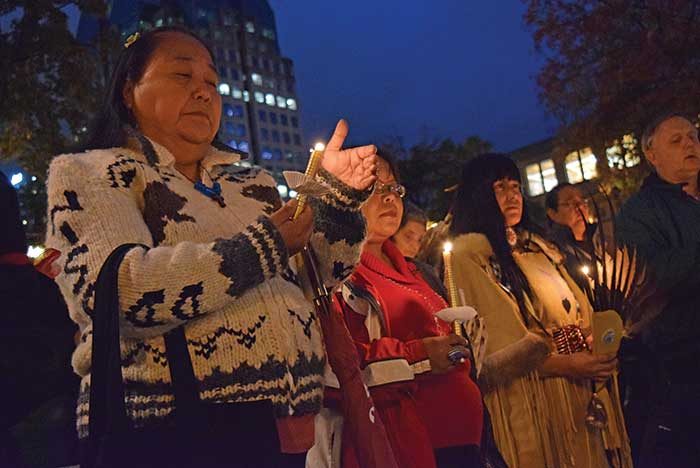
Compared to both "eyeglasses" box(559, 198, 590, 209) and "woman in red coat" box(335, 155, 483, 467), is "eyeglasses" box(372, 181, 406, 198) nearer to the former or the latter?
"woman in red coat" box(335, 155, 483, 467)

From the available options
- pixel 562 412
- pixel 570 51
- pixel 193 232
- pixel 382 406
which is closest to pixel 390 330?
pixel 382 406

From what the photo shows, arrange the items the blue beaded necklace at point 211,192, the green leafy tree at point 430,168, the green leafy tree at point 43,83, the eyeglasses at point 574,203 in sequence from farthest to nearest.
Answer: the green leafy tree at point 430,168
the green leafy tree at point 43,83
the eyeglasses at point 574,203
the blue beaded necklace at point 211,192

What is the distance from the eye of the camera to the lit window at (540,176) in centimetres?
3763

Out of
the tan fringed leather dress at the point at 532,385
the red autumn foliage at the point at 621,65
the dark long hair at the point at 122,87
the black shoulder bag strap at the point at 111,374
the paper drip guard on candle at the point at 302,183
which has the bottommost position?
the tan fringed leather dress at the point at 532,385

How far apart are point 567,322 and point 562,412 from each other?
551mm

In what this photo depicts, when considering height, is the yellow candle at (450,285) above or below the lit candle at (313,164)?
below

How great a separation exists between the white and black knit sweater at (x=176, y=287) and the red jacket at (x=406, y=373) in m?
1.02

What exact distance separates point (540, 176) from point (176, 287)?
39330 millimetres

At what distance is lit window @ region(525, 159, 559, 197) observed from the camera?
3763 centimetres

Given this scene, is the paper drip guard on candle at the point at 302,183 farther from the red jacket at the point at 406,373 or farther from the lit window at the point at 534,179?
the lit window at the point at 534,179

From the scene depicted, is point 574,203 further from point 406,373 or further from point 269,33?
point 269,33

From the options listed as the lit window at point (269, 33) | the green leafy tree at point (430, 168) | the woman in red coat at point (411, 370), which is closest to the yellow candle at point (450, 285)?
the woman in red coat at point (411, 370)

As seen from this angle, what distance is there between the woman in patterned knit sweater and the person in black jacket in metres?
0.81

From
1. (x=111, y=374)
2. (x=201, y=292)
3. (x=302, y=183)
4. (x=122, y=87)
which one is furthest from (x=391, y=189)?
(x=111, y=374)
